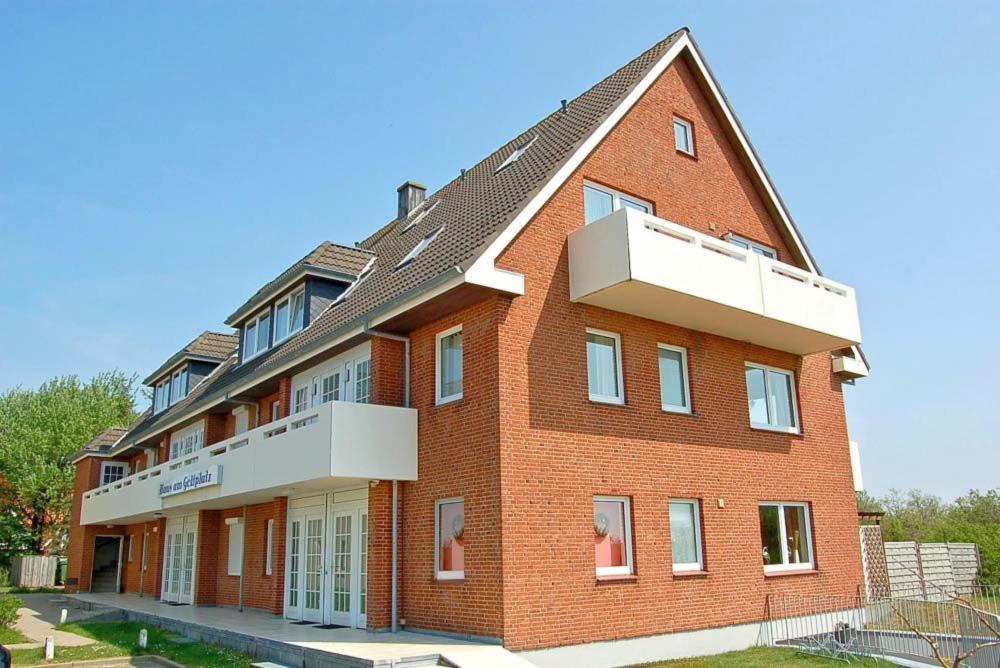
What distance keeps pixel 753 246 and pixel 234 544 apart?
51.0 feet

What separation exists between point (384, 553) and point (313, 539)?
3.52 m

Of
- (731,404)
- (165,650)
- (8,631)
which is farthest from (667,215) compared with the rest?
(8,631)

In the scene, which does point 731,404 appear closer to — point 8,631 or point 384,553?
point 384,553

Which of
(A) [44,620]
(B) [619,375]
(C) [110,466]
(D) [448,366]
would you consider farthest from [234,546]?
(C) [110,466]

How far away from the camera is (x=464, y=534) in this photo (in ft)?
42.9

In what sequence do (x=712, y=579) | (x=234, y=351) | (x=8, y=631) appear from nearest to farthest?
(x=712, y=579) → (x=8, y=631) → (x=234, y=351)

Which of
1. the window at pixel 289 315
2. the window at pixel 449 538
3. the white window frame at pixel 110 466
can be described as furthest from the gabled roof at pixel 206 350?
the window at pixel 449 538

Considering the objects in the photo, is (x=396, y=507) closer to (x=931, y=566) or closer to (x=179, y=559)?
(x=179, y=559)

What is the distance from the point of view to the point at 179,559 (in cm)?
2466

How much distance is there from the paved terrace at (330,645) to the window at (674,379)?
608 cm

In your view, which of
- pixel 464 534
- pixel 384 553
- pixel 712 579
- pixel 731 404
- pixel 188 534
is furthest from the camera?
pixel 188 534

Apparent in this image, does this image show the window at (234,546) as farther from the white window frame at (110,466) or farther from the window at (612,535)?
the white window frame at (110,466)

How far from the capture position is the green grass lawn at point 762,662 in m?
13.1

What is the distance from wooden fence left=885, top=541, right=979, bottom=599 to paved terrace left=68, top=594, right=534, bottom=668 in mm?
13598
